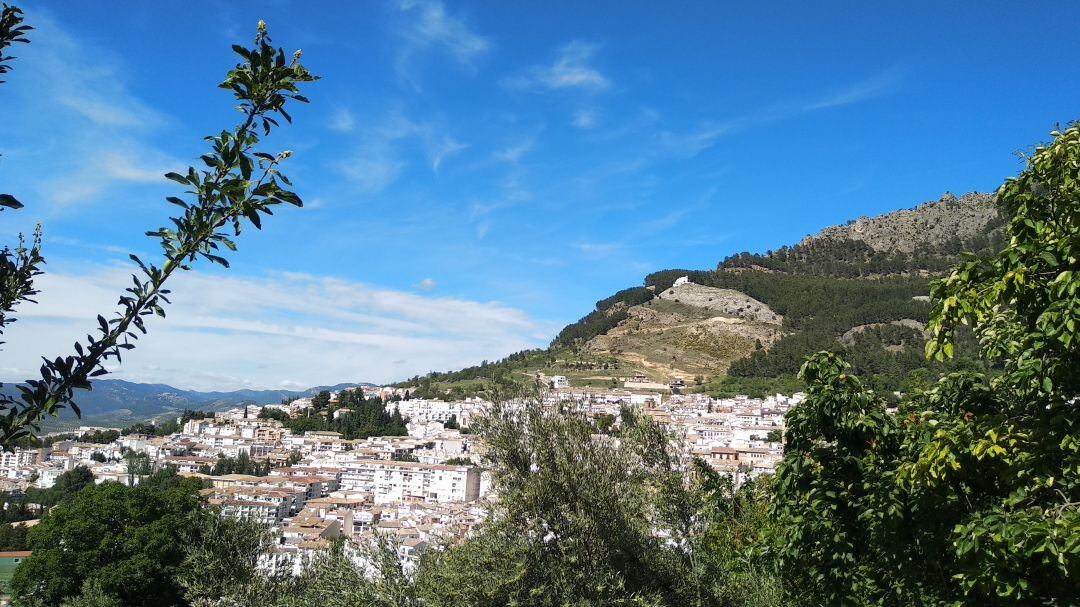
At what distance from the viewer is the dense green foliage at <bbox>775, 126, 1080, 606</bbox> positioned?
3.76 metres

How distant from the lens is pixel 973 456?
15.3ft

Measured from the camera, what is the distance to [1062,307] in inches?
140

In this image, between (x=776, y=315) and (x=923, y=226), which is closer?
(x=776, y=315)

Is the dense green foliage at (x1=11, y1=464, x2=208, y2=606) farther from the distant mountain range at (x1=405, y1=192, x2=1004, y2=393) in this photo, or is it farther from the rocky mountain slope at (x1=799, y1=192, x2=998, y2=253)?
the rocky mountain slope at (x1=799, y1=192, x2=998, y2=253)

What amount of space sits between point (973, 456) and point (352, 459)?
74.8 meters

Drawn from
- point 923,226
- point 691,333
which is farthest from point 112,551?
point 923,226

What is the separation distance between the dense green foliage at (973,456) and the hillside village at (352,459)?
82.9 feet

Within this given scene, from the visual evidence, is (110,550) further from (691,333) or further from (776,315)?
(776,315)

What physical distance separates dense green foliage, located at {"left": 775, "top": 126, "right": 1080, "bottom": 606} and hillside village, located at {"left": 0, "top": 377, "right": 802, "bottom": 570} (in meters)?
25.3

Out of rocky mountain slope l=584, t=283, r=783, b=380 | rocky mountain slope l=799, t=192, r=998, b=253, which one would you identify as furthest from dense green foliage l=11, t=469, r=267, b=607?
rocky mountain slope l=799, t=192, r=998, b=253

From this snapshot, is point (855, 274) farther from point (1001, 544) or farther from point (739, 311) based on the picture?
point (1001, 544)

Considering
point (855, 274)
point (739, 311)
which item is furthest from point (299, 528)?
point (855, 274)

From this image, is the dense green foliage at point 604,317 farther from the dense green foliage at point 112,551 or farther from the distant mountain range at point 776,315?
the dense green foliage at point 112,551

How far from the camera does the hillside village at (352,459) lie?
145 ft
